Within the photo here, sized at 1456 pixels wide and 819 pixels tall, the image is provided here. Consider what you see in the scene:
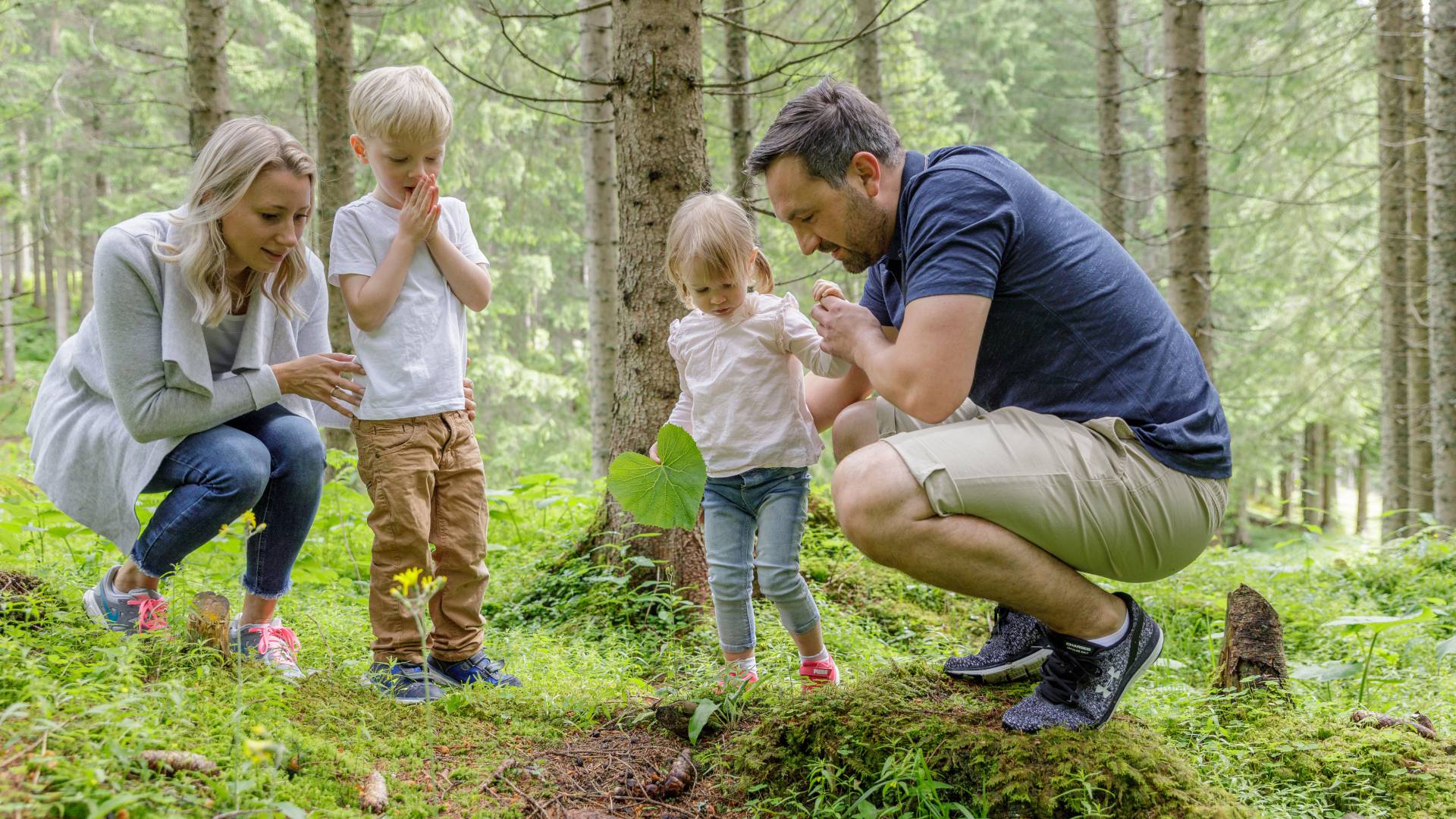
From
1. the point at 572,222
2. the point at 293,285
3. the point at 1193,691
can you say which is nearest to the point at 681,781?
the point at 1193,691

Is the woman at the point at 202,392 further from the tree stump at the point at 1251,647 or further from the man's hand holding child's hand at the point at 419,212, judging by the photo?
the tree stump at the point at 1251,647

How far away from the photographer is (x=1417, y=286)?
859 centimetres

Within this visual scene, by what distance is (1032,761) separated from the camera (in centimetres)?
203

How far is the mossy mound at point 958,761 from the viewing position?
1.95m

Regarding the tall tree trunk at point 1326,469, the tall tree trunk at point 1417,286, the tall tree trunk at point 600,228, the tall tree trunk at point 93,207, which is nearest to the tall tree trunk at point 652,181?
the tall tree trunk at point 600,228

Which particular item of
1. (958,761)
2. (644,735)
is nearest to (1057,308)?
(958,761)

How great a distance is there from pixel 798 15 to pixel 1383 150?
19.4 feet

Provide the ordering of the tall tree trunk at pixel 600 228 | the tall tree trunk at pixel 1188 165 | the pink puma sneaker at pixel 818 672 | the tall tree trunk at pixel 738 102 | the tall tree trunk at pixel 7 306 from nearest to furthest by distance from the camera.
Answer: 1. the pink puma sneaker at pixel 818 672
2. the tall tree trunk at pixel 1188 165
3. the tall tree trunk at pixel 738 102
4. the tall tree trunk at pixel 600 228
5. the tall tree trunk at pixel 7 306

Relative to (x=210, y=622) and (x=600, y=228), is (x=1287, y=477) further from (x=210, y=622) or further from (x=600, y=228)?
(x=210, y=622)

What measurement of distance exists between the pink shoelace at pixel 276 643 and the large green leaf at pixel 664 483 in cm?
104

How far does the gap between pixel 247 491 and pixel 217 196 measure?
0.81 m

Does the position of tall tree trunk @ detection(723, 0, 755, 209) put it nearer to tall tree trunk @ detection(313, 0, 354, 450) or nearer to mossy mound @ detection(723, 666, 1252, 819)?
tall tree trunk @ detection(313, 0, 354, 450)

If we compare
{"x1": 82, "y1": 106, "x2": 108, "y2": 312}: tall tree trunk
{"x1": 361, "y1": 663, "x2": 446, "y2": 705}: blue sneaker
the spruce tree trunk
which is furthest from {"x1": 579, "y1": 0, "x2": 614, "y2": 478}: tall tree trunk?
{"x1": 82, "y1": 106, "x2": 108, "y2": 312}: tall tree trunk

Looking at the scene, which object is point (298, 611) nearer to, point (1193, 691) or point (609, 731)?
point (609, 731)
